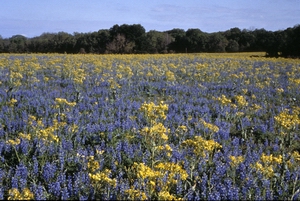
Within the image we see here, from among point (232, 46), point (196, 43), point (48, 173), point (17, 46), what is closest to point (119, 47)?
point (196, 43)

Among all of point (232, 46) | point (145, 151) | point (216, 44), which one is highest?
point (216, 44)

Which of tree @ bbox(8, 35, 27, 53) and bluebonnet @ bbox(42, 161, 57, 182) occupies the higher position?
tree @ bbox(8, 35, 27, 53)

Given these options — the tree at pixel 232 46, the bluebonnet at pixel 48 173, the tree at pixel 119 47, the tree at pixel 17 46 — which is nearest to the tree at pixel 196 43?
the tree at pixel 232 46

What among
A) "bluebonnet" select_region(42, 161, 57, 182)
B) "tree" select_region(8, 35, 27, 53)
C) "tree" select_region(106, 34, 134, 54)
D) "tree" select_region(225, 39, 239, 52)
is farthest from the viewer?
"tree" select_region(8, 35, 27, 53)

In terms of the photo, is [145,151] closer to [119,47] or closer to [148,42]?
[119,47]

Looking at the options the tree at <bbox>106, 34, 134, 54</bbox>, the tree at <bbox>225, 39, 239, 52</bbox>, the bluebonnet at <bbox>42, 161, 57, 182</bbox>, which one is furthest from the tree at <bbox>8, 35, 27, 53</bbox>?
the bluebonnet at <bbox>42, 161, 57, 182</bbox>

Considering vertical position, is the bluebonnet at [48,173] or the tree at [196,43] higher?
the tree at [196,43]

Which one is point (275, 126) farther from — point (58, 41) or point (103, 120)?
point (58, 41)

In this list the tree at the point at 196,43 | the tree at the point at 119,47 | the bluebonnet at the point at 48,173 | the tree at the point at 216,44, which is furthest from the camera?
the tree at the point at 196,43

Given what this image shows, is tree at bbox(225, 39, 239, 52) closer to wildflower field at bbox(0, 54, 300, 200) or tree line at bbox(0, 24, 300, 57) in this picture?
tree line at bbox(0, 24, 300, 57)

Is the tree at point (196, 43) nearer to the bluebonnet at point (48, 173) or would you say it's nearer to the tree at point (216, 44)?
the tree at point (216, 44)

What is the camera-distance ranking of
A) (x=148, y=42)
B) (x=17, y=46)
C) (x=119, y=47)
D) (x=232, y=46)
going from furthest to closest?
(x=17, y=46) → (x=232, y=46) → (x=148, y=42) → (x=119, y=47)

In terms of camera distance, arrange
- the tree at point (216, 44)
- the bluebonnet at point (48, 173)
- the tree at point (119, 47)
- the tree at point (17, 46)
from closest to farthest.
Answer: the bluebonnet at point (48, 173)
the tree at point (119, 47)
the tree at point (216, 44)
the tree at point (17, 46)

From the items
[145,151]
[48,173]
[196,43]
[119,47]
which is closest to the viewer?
[48,173]
